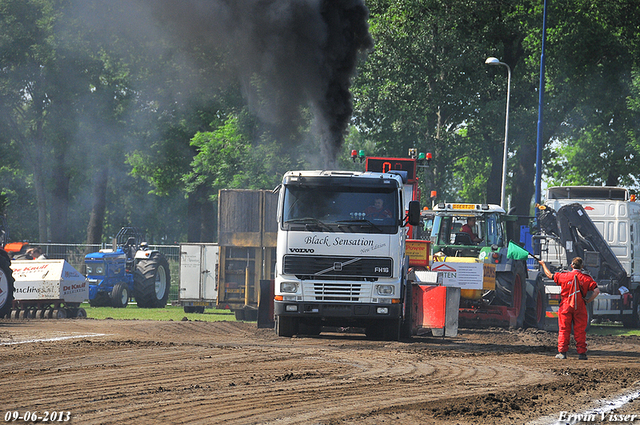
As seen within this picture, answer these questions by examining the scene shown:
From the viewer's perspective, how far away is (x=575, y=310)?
1411 cm

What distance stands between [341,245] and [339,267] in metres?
0.38

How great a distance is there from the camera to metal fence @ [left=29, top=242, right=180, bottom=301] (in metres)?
32.7

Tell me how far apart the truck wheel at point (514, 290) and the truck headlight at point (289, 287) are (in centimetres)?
647

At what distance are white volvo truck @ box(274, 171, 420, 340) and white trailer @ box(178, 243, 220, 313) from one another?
35.0ft

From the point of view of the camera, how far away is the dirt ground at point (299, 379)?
807 centimetres

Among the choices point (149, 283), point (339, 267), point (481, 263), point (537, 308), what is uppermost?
point (481, 263)

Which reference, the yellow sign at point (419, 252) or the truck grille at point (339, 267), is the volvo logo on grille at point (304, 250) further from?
the yellow sign at point (419, 252)

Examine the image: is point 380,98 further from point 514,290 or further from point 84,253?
point 514,290

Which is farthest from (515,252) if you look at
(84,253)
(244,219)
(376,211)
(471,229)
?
(84,253)

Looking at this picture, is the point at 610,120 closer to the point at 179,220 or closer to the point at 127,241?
the point at 127,241

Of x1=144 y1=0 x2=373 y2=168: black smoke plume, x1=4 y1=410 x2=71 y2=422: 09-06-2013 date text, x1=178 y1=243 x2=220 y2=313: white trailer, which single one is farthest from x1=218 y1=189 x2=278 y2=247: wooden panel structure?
x1=4 y1=410 x2=71 y2=422: 09-06-2013 date text

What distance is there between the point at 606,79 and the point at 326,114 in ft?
61.5

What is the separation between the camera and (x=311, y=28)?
23.2 meters

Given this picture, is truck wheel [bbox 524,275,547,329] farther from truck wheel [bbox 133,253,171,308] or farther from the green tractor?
truck wheel [bbox 133,253,171,308]
